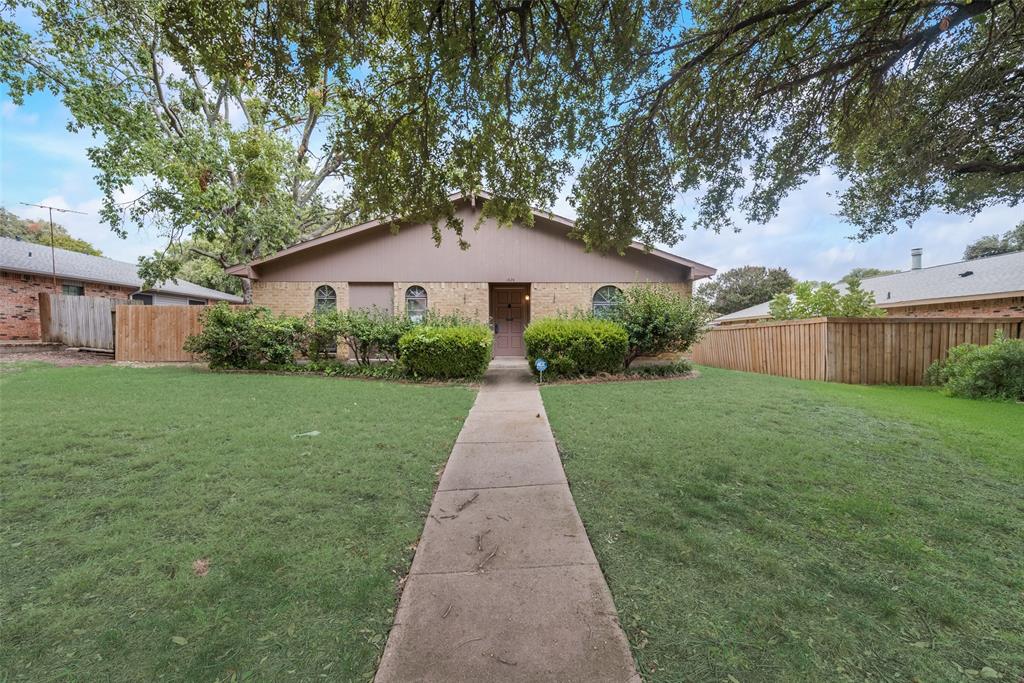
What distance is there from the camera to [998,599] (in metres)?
1.95

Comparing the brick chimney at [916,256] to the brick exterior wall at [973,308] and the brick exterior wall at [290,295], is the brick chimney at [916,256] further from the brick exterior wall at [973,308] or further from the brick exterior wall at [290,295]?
the brick exterior wall at [290,295]

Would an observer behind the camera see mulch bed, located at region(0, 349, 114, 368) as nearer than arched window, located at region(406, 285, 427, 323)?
Yes

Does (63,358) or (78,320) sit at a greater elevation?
(78,320)

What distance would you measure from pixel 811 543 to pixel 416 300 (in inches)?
502

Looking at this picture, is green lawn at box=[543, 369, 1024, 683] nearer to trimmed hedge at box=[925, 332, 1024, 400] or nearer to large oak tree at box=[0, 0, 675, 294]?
trimmed hedge at box=[925, 332, 1024, 400]

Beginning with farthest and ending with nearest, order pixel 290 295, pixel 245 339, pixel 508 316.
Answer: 1. pixel 508 316
2. pixel 290 295
3. pixel 245 339

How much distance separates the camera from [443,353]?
9125mm

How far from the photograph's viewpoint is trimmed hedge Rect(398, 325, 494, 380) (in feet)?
29.9

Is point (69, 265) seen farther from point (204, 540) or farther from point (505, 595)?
point (505, 595)

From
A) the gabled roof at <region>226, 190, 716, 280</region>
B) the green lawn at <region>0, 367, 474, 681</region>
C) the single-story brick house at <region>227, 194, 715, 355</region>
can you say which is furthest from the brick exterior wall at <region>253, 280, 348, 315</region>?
the green lawn at <region>0, 367, 474, 681</region>

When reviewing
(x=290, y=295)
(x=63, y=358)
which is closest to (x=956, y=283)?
(x=290, y=295)

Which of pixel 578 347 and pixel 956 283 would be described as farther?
pixel 956 283

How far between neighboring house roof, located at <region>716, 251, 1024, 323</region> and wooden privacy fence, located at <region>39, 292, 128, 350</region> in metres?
28.4

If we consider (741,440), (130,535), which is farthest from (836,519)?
(130,535)
